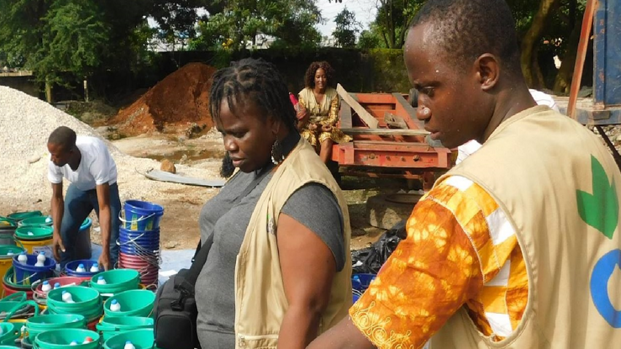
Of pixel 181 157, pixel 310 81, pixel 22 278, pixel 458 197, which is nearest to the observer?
pixel 458 197

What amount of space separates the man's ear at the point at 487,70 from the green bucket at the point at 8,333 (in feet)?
10.9

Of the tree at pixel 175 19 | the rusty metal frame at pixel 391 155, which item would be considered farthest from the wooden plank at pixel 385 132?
the tree at pixel 175 19

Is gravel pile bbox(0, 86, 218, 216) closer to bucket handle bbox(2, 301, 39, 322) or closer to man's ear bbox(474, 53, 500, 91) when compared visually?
bucket handle bbox(2, 301, 39, 322)

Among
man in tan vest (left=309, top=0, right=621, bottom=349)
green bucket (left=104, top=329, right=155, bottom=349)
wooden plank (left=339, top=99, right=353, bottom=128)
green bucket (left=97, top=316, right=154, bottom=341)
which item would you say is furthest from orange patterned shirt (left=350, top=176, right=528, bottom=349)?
wooden plank (left=339, top=99, right=353, bottom=128)

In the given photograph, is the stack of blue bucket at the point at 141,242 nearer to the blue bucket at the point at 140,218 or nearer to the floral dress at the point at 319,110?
the blue bucket at the point at 140,218

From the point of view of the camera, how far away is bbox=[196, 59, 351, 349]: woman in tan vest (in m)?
2.01

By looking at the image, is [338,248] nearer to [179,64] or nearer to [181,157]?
[181,157]

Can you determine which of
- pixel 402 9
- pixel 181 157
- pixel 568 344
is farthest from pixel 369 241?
pixel 402 9

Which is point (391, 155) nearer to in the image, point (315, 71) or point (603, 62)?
point (315, 71)

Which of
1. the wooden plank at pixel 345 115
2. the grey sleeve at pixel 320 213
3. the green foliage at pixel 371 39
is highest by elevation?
the green foliage at pixel 371 39

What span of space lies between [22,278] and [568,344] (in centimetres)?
Answer: 437

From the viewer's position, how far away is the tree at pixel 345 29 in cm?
2466

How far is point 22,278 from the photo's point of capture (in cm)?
481

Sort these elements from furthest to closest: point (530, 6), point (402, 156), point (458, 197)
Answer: point (530, 6), point (402, 156), point (458, 197)
